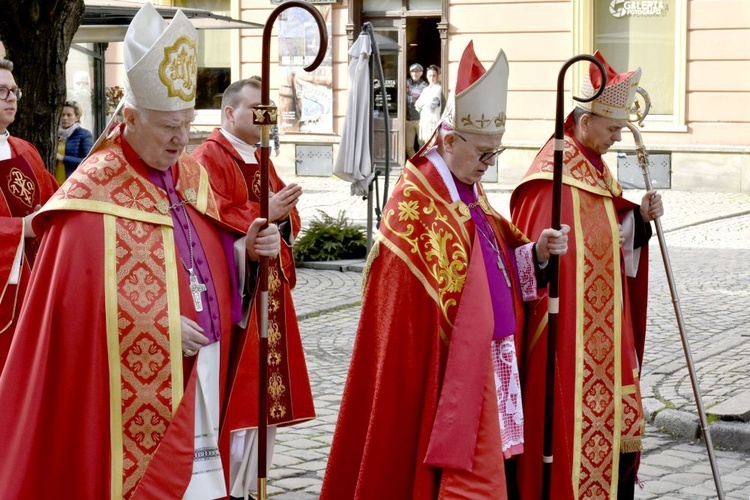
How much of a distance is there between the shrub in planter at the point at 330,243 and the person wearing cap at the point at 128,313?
883 cm

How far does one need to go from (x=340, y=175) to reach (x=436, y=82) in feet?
26.6

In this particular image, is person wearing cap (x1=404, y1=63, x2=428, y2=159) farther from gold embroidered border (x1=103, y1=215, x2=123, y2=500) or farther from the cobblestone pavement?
gold embroidered border (x1=103, y1=215, x2=123, y2=500)

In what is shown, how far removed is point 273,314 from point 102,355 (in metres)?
1.77

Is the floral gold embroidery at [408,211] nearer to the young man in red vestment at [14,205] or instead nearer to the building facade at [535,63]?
the young man in red vestment at [14,205]

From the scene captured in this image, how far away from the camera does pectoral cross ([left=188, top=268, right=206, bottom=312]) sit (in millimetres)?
4246

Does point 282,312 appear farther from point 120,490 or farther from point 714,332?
point 714,332

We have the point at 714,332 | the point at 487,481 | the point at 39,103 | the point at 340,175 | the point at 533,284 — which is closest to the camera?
the point at 487,481

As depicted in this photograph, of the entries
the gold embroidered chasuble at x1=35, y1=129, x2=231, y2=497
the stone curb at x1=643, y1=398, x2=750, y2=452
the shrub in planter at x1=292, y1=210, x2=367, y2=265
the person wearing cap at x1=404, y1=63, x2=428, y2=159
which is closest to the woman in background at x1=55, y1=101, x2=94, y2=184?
the shrub in planter at x1=292, y1=210, x2=367, y2=265

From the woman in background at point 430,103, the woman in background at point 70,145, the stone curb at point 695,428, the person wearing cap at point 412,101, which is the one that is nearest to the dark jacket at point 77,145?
the woman in background at point 70,145

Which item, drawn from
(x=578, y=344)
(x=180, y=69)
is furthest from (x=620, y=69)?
(x=180, y=69)

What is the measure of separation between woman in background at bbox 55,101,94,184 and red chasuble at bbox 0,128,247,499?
6.80 metres

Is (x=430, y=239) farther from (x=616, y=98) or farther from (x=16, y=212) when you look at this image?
(x=16, y=212)

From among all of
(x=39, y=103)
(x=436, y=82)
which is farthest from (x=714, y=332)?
(x=436, y=82)

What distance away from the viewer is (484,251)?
4.60 meters
